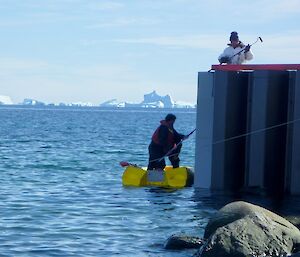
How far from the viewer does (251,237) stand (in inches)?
533

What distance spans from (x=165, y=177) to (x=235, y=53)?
3.30 metres

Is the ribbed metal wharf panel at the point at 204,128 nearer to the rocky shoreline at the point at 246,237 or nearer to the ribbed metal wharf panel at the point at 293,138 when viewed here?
the ribbed metal wharf panel at the point at 293,138

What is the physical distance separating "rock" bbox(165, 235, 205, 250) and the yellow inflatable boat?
25.2 ft

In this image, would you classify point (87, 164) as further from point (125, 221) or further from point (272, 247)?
point (272, 247)

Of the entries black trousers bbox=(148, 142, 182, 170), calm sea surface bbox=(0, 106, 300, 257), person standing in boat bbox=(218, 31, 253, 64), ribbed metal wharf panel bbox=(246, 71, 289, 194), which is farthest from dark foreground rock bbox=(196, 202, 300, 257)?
black trousers bbox=(148, 142, 182, 170)

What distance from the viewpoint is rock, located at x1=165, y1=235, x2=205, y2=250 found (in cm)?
1443

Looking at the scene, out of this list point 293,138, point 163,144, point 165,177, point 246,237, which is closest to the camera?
point 246,237

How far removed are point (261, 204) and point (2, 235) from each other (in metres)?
5.56

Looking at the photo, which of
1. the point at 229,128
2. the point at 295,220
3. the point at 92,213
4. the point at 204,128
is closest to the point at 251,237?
the point at 295,220

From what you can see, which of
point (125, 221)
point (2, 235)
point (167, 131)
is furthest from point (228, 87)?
Answer: point (2, 235)

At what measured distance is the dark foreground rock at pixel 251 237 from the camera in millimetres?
13289

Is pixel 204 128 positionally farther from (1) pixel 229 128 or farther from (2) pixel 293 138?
(2) pixel 293 138

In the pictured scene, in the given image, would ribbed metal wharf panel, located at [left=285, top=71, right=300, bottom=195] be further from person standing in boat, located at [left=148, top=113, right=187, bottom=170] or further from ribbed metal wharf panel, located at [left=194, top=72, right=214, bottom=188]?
person standing in boat, located at [left=148, top=113, right=187, bottom=170]

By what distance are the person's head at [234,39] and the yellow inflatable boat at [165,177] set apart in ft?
10.4
